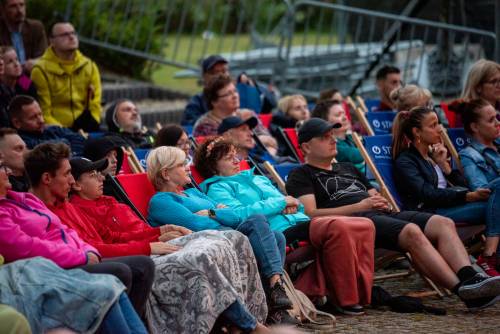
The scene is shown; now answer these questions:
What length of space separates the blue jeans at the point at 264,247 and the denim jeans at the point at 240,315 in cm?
61

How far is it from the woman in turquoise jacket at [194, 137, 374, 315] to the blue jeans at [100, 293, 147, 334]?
76.1 inches

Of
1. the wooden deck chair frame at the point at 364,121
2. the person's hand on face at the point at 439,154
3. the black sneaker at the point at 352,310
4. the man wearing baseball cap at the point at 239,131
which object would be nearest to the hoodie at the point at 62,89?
the man wearing baseball cap at the point at 239,131

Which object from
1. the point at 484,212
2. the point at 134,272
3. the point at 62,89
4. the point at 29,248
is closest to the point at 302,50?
the point at 62,89

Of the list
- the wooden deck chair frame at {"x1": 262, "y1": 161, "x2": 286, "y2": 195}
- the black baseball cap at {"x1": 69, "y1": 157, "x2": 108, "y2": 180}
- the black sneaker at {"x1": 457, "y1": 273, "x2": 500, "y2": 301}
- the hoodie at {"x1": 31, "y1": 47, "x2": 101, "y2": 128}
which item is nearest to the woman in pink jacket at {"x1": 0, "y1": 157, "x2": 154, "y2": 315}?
the black baseball cap at {"x1": 69, "y1": 157, "x2": 108, "y2": 180}

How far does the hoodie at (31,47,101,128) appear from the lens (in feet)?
36.0

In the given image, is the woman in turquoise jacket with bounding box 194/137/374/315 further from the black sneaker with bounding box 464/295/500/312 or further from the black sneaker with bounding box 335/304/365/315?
the black sneaker with bounding box 464/295/500/312

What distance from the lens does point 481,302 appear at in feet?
26.4

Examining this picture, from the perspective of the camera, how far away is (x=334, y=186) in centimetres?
879

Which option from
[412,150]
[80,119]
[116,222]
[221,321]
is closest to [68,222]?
[116,222]

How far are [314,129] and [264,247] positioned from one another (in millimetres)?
1550

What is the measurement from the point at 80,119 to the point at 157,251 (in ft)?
13.8

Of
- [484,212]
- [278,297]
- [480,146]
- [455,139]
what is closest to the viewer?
[278,297]

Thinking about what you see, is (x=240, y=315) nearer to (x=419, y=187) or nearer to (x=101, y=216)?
(x=101, y=216)

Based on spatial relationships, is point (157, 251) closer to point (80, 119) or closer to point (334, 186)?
point (334, 186)
